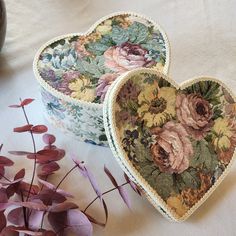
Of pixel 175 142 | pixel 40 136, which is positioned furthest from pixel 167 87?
pixel 40 136

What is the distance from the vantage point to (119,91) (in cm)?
46

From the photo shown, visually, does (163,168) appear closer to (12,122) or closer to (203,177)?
(203,177)

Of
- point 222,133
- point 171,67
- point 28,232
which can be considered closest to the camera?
point 28,232

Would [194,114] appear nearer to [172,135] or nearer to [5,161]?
[172,135]

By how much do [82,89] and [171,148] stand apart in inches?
4.8

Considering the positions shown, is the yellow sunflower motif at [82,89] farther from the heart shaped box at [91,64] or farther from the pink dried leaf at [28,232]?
the pink dried leaf at [28,232]

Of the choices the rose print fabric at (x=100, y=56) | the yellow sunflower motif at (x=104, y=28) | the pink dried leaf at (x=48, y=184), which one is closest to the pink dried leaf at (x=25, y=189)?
the pink dried leaf at (x=48, y=184)

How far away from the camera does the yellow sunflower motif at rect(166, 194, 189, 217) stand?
1.53 ft

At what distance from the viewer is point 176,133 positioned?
490 mm

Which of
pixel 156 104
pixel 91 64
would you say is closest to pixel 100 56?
pixel 91 64

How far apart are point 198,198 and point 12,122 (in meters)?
0.24

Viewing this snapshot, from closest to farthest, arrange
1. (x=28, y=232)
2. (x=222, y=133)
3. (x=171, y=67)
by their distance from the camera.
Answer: (x=28, y=232) → (x=222, y=133) → (x=171, y=67)

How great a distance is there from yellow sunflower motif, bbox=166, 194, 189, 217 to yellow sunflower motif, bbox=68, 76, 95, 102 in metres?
0.14

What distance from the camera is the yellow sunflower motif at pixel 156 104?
0.48 meters
